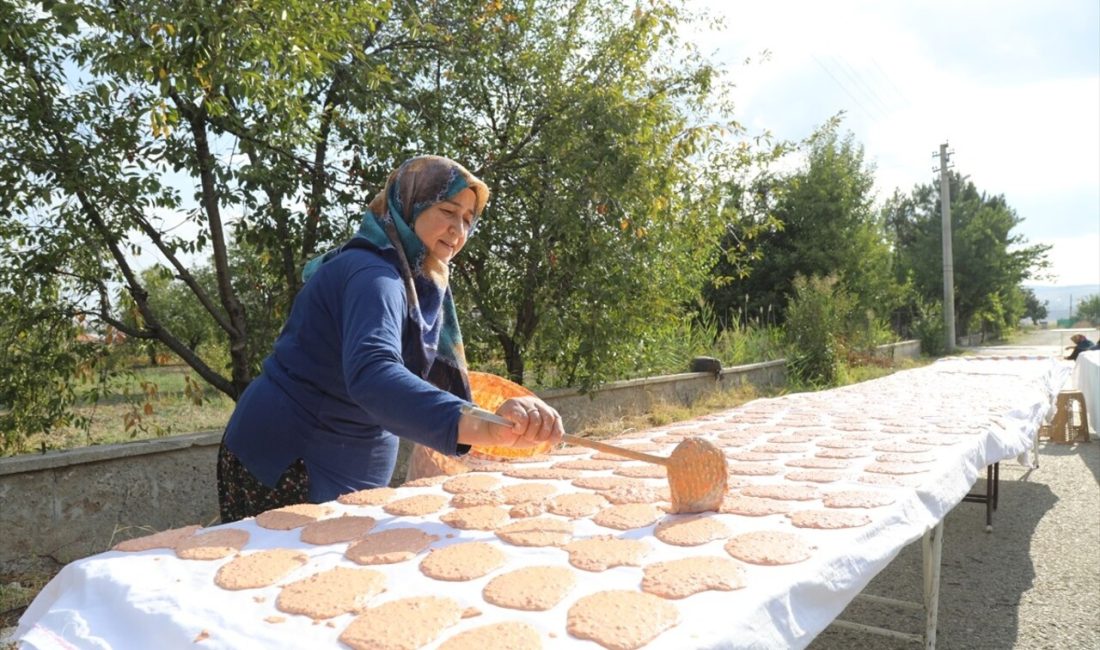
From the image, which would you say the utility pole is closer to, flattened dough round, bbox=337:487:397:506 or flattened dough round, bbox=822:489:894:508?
flattened dough round, bbox=822:489:894:508

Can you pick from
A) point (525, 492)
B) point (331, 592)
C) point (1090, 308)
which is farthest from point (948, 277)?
point (1090, 308)

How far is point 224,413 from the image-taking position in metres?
9.72

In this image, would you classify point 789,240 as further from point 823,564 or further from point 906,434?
point 823,564

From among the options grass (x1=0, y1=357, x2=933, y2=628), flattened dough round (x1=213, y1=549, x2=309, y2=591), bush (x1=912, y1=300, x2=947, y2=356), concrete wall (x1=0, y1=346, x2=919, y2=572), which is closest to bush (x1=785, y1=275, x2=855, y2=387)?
grass (x1=0, y1=357, x2=933, y2=628)

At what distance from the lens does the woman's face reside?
1.75m

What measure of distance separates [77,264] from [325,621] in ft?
13.3

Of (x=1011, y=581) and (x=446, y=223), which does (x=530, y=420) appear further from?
(x=1011, y=581)

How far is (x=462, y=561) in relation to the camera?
1.29 metres

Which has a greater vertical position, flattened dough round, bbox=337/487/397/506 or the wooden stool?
flattened dough round, bbox=337/487/397/506

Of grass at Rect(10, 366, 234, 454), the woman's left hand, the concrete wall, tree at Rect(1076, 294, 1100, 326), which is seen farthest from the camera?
tree at Rect(1076, 294, 1100, 326)

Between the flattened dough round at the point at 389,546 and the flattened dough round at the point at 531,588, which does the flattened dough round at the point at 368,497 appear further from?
the flattened dough round at the point at 531,588

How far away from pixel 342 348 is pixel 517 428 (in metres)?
0.45

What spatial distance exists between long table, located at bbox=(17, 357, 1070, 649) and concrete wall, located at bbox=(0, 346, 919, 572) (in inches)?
80.4

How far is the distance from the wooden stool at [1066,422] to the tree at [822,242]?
10239mm
